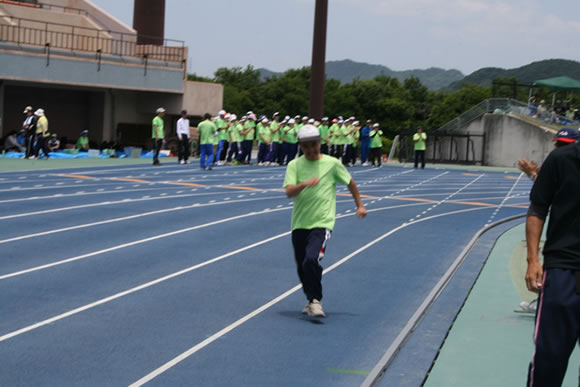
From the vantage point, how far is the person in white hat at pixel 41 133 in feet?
95.3

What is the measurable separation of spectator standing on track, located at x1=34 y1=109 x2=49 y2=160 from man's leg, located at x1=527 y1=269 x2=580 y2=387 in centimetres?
2619

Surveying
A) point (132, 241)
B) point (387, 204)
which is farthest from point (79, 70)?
point (132, 241)

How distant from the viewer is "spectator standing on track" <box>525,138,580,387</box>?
452cm

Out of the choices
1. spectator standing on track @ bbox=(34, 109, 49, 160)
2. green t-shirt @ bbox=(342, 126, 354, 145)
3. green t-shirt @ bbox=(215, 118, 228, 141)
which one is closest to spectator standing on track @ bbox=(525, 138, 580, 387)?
spectator standing on track @ bbox=(34, 109, 49, 160)

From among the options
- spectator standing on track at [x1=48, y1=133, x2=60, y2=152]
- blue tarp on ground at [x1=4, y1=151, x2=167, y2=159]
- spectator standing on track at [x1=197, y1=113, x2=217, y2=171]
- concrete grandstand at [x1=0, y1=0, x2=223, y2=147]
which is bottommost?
blue tarp on ground at [x1=4, y1=151, x2=167, y2=159]

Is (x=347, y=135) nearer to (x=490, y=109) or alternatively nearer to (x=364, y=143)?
(x=364, y=143)

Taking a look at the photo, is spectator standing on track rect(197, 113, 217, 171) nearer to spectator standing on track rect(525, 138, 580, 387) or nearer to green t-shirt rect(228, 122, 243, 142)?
green t-shirt rect(228, 122, 243, 142)

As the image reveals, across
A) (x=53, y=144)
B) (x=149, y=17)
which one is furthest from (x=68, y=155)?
(x=149, y=17)

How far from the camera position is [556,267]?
458 centimetres

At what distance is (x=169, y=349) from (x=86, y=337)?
763 millimetres

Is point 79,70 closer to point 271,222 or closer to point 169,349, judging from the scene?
point 271,222

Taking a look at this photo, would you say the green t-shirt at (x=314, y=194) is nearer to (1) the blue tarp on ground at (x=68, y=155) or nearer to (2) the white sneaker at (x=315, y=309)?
(2) the white sneaker at (x=315, y=309)

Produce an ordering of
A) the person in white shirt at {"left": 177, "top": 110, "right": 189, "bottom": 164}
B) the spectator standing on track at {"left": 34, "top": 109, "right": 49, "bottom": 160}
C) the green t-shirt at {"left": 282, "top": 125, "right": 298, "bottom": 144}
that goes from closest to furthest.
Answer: the spectator standing on track at {"left": 34, "top": 109, "right": 49, "bottom": 160} → the person in white shirt at {"left": 177, "top": 110, "right": 189, "bottom": 164} → the green t-shirt at {"left": 282, "top": 125, "right": 298, "bottom": 144}

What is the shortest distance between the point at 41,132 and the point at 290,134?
9251 millimetres
